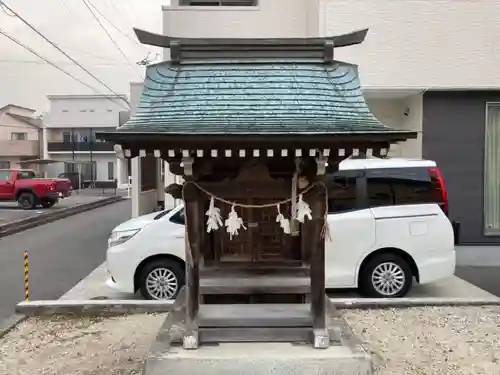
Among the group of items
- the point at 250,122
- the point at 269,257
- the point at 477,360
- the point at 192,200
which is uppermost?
the point at 250,122

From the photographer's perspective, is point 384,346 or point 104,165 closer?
point 384,346

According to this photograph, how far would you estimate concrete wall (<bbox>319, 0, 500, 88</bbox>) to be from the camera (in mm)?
10883

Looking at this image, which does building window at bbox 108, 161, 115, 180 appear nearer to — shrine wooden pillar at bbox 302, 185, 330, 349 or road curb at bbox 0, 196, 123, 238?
road curb at bbox 0, 196, 123, 238

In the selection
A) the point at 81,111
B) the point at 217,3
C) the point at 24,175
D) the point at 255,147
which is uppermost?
the point at 81,111

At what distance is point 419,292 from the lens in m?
8.52

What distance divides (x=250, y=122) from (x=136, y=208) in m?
9.29

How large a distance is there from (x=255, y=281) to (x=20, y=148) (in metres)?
41.0

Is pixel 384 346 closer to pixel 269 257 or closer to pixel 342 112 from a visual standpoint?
pixel 269 257

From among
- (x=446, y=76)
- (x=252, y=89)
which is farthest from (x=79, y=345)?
(x=446, y=76)

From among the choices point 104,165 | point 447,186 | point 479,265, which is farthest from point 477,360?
point 104,165

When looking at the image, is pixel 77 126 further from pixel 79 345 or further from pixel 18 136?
pixel 79 345

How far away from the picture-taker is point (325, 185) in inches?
199

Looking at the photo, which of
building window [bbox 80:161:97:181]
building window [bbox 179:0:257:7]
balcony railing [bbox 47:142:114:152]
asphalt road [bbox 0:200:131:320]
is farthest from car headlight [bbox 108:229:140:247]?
building window [bbox 80:161:97:181]

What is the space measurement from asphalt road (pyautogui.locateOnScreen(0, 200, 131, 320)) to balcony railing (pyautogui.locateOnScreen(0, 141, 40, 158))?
24815 millimetres
